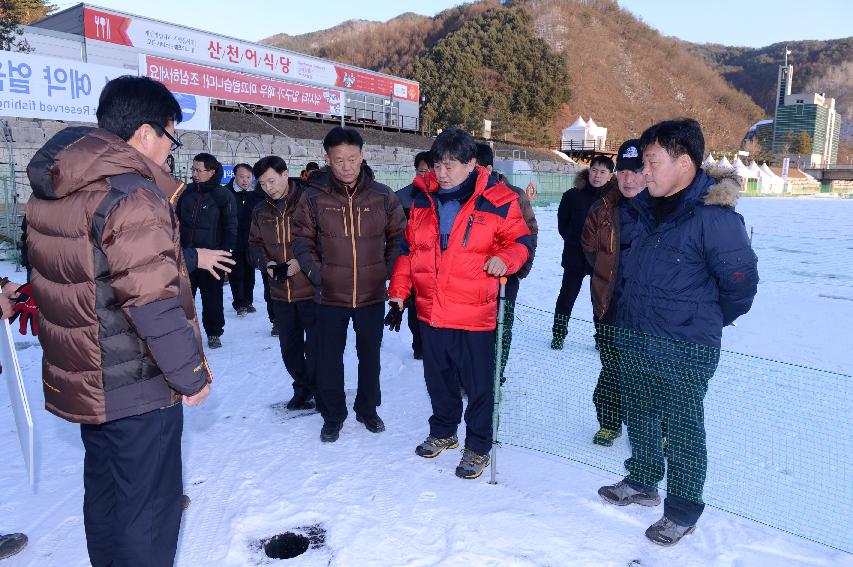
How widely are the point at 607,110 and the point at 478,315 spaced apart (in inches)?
4114

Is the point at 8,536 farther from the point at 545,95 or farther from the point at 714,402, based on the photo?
the point at 545,95

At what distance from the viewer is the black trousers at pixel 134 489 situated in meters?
1.99

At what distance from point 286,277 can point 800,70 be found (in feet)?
652

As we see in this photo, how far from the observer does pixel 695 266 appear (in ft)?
8.67

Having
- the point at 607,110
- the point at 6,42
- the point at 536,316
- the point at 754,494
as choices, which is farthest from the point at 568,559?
the point at 607,110

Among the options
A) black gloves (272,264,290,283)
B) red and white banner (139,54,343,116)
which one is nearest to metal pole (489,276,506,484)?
black gloves (272,264,290,283)

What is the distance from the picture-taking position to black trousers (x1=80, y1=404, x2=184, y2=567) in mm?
1994

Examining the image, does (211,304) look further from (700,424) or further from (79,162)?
(700,424)

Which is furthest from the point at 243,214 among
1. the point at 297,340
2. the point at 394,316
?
the point at 394,316

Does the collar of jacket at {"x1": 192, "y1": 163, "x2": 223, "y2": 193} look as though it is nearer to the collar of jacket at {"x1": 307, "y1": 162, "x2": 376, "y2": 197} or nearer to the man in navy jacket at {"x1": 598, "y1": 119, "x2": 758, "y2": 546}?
the collar of jacket at {"x1": 307, "y1": 162, "x2": 376, "y2": 197}

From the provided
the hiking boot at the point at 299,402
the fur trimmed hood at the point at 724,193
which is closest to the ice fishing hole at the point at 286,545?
the hiking boot at the point at 299,402

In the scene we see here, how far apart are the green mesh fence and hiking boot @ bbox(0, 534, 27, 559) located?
2.67 meters

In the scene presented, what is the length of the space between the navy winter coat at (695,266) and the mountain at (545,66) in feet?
173

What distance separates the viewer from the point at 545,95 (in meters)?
73.1
